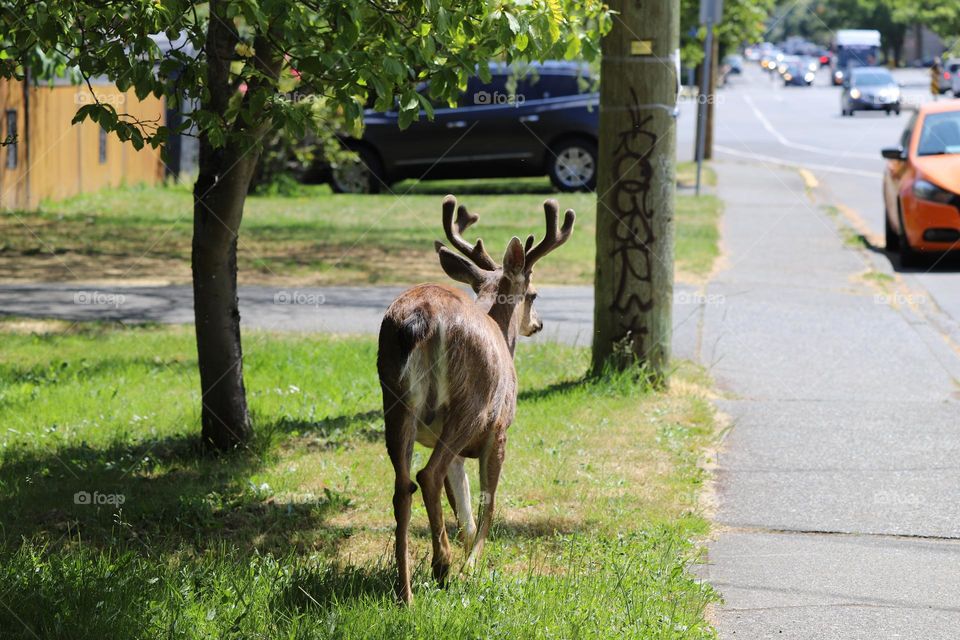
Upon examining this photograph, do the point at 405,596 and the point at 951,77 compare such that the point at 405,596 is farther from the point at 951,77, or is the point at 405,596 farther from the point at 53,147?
the point at 951,77

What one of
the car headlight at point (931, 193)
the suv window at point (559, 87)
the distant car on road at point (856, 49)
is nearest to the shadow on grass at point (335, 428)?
the car headlight at point (931, 193)

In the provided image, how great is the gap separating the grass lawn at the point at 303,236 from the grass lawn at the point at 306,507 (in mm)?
3725

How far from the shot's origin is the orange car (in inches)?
550

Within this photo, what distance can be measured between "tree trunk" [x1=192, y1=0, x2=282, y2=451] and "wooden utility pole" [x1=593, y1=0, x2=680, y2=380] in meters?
2.55

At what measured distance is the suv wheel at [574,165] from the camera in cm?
2170

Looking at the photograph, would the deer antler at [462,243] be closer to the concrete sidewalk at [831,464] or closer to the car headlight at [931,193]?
the concrete sidewalk at [831,464]

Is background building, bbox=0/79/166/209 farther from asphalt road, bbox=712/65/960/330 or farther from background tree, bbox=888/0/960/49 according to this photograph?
background tree, bbox=888/0/960/49

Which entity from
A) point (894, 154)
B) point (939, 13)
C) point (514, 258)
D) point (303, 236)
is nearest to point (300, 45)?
point (514, 258)

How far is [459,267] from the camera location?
5574 mm

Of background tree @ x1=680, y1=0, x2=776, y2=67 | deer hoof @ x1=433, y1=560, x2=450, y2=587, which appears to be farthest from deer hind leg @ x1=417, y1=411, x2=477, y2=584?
background tree @ x1=680, y1=0, x2=776, y2=67

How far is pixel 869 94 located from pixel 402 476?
1719 inches

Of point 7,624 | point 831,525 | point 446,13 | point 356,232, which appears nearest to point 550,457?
point 831,525

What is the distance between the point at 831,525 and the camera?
245 inches

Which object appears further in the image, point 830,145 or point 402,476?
point 830,145
